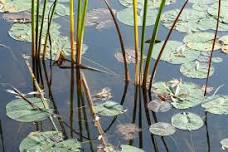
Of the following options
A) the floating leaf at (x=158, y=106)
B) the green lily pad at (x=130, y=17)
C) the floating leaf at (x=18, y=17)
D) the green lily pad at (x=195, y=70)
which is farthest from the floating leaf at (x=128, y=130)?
the floating leaf at (x=18, y=17)

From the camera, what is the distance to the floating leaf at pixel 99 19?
8.91 feet

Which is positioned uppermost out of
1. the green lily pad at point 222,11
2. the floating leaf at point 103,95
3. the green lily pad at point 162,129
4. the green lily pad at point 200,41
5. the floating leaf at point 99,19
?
the green lily pad at point 222,11

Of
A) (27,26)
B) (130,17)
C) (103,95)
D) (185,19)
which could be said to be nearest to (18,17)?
(27,26)

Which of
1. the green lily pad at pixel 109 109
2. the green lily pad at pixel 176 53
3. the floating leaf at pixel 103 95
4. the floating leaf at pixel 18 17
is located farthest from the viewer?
the floating leaf at pixel 18 17

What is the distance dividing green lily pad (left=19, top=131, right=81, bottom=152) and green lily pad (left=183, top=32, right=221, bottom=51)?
36.7 inches

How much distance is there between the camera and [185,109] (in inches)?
82.8

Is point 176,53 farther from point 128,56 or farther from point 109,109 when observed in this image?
point 109,109

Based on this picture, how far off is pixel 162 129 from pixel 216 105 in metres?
0.29

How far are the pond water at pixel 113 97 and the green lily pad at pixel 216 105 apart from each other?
0.02 meters

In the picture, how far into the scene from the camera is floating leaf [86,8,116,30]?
2.72 meters

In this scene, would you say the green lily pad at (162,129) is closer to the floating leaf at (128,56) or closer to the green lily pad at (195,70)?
the green lily pad at (195,70)

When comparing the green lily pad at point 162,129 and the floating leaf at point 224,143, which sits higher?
the green lily pad at point 162,129

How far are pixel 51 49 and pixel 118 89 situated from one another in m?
0.42

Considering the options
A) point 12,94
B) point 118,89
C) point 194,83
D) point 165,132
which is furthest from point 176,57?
point 12,94
